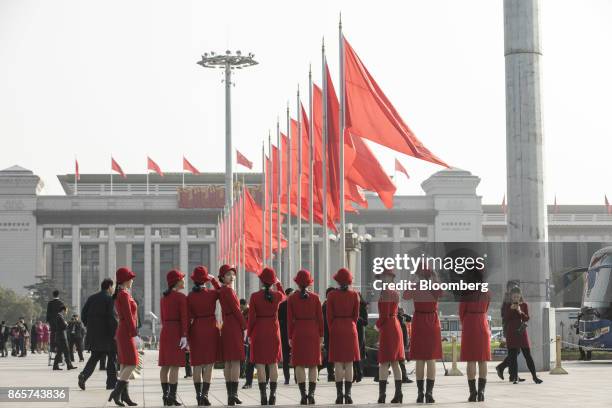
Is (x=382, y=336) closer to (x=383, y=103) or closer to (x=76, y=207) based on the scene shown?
(x=383, y=103)

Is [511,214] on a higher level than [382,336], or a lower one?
higher

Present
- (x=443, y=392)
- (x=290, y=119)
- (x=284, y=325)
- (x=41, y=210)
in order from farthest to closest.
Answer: (x=41, y=210) < (x=290, y=119) < (x=284, y=325) < (x=443, y=392)

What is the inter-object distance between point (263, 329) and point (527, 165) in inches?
383

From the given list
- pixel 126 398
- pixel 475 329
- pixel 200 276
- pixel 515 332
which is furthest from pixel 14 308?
pixel 475 329

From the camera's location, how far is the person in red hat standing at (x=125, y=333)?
16250mm

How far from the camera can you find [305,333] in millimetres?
16422

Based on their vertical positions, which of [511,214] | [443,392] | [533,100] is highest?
[533,100]

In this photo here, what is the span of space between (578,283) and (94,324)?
83.9 ft

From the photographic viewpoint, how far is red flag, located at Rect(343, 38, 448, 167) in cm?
2542

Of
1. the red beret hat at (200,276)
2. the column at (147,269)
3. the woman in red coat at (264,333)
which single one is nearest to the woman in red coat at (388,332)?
the woman in red coat at (264,333)

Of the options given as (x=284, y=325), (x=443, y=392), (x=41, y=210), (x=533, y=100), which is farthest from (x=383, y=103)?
(x=41, y=210)

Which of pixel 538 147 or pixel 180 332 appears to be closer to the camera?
pixel 180 332

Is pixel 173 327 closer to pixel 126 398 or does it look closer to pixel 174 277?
pixel 174 277

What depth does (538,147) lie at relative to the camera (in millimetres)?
24844
